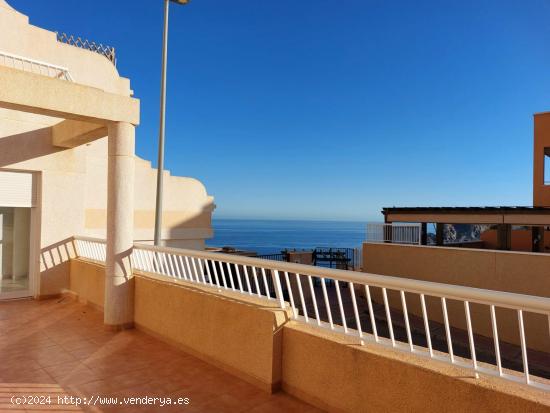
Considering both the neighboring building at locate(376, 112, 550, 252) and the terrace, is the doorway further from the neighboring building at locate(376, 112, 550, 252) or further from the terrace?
the neighboring building at locate(376, 112, 550, 252)

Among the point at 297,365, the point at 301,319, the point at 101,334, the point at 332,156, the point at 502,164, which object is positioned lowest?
the point at 101,334

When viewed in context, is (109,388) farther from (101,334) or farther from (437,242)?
(437,242)

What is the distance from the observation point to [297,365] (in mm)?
3605

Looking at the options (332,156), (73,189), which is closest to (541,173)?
(73,189)

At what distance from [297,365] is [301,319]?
0.43 metres

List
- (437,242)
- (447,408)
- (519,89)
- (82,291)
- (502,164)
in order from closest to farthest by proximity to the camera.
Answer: (447,408) → (82,291) → (437,242) → (519,89) → (502,164)

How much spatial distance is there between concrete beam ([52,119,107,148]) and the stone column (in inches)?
30.7

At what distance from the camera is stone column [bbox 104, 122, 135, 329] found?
6.11 m

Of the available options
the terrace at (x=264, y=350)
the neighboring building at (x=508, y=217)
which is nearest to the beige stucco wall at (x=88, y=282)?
the terrace at (x=264, y=350)

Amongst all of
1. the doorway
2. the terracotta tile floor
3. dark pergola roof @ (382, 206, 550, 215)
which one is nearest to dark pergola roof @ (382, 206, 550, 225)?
dark pergola roof @ (382, 206, 550, 215)

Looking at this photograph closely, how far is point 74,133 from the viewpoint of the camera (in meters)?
7.38

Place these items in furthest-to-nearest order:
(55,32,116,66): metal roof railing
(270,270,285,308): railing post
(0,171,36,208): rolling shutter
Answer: (55,32,116,66): metal roof railing, (0,171,36,208): rolling shutter, (270,270,285,308): railing post

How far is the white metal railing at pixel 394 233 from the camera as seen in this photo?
1411 cm

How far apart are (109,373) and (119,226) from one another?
99.0 inches
